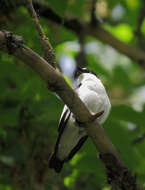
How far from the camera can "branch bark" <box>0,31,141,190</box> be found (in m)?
2.13

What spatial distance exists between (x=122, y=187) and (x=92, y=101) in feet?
3.04

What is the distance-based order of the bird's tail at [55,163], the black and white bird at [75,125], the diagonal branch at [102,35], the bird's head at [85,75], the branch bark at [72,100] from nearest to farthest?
the branch bark at [72,100] < the black and white bird at [75,125] < the bird's tail at [55,163] < the bird's head at [85,75] < the diagonal branch at [102,35]

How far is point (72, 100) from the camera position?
2279 mm

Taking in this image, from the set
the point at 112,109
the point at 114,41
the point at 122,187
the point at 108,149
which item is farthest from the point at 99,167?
the point at 114,41

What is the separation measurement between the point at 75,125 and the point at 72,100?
1339mm

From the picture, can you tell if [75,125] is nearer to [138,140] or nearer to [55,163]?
[55,163]

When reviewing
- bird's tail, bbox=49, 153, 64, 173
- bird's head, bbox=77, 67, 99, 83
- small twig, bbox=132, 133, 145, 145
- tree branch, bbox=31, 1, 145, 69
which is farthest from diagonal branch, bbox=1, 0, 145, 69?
bird's tail, bbox=49, 153, 64, 173

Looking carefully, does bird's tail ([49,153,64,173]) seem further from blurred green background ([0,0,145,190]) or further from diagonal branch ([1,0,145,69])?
diagonal branch ([1,0,145,69])

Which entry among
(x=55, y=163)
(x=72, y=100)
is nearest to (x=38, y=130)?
(x=55, y=163)

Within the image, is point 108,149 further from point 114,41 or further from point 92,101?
point 114,41

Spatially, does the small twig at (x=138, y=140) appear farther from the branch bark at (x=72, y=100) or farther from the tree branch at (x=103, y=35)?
the tree branch at (x=103, y=35)

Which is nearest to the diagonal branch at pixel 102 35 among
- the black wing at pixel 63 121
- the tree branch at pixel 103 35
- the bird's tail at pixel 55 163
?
the tree branch at pixel 103 35

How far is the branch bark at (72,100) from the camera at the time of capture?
2.13m

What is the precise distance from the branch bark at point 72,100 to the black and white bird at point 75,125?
2.34 feet
